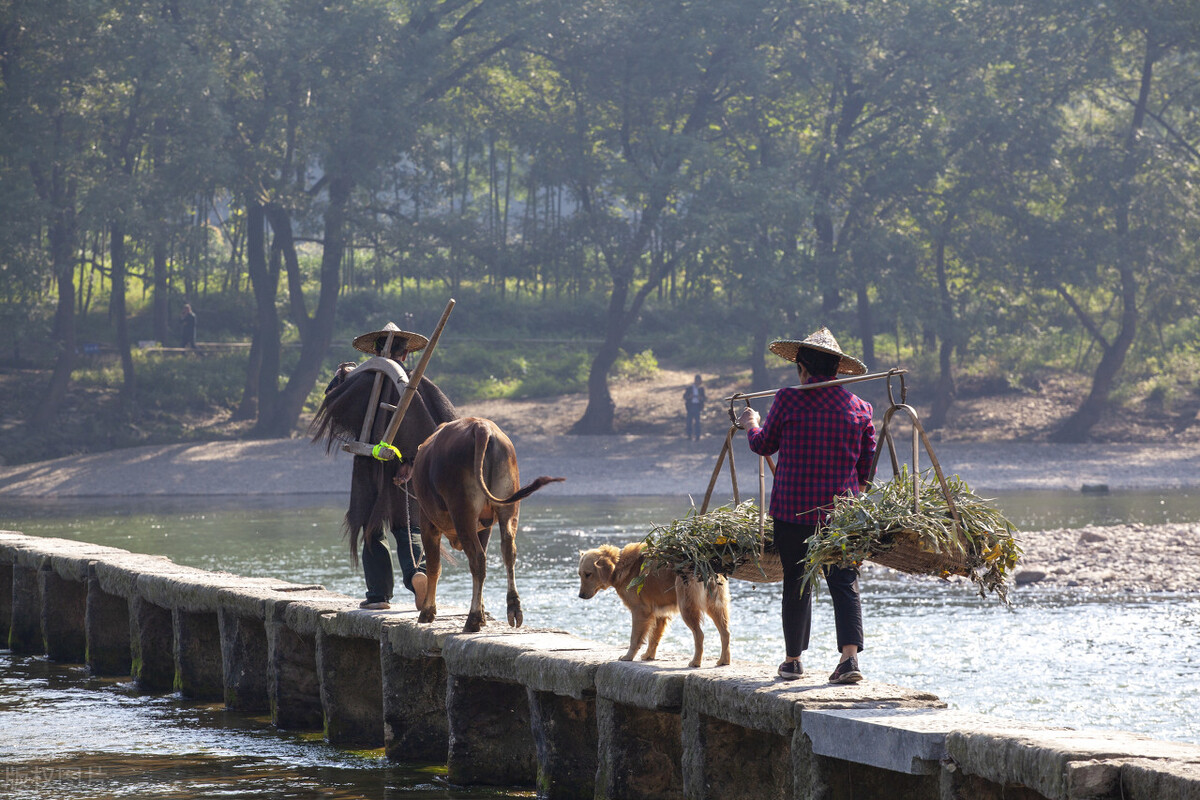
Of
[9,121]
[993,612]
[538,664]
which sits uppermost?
[9,121]

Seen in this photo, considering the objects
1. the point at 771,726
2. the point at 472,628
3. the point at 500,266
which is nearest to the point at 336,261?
the point at 500,266

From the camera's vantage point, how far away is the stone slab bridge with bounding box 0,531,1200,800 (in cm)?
607

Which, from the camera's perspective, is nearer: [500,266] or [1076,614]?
[1076,614]

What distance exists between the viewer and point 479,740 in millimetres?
9727

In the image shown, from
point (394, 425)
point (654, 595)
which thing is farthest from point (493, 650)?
point (394, 425)

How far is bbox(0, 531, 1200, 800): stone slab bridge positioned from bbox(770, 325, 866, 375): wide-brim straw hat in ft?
5.74

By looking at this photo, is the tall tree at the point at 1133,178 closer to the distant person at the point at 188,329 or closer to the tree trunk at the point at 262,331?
the tree trunk at the point at 262,331

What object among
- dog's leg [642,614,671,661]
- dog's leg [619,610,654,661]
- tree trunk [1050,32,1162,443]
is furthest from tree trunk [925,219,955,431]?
dog's leg [619,610,654,661]

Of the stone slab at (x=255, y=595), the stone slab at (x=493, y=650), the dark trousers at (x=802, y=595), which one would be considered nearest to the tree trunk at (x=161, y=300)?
the stone slab at (x=255, y=595)

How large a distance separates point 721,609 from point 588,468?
101ft

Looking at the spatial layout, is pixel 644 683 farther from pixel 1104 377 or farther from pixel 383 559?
pixel 1104 377

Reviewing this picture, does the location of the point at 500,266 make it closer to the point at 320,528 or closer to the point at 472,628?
the point at 320,528

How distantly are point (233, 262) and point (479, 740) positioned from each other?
43.6 meters

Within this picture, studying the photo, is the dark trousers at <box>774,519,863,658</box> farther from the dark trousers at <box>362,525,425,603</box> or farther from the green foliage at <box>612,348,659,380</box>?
the green foliage at <box>612,348,659,380</box>
